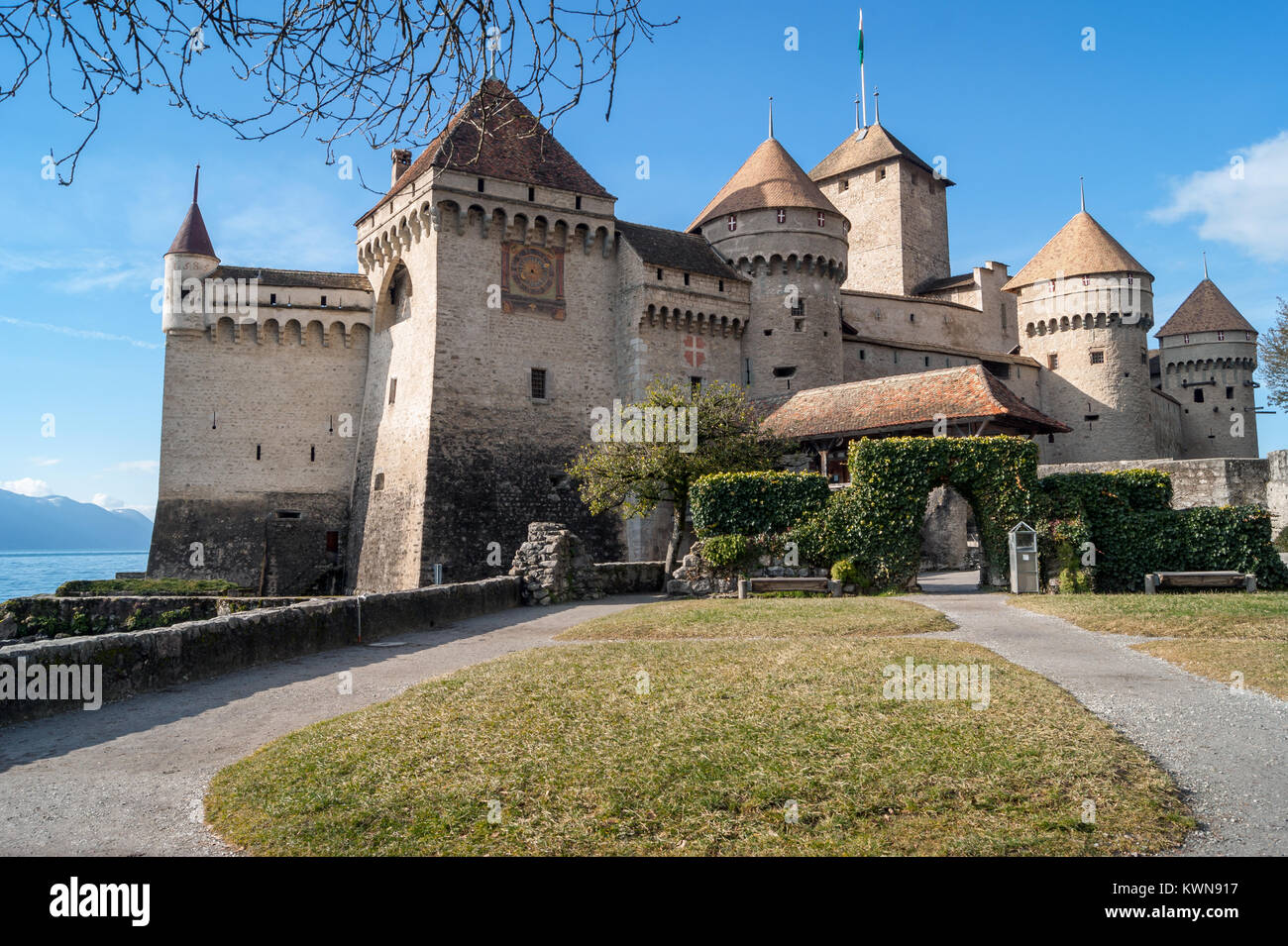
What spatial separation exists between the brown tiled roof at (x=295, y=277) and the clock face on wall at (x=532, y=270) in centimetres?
615

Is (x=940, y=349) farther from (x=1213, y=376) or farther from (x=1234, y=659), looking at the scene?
(x=1234, y=659)

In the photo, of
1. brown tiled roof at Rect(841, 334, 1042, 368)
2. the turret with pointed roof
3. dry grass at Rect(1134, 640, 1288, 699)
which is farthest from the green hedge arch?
the turret with pointed roof

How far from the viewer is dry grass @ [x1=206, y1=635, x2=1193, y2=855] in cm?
412

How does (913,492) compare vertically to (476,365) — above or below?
below

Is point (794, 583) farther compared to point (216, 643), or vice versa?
point (794, 583)

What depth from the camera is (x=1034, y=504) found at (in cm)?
1773

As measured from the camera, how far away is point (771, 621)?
1252 cm

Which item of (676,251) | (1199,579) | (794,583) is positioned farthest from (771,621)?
(676,251)

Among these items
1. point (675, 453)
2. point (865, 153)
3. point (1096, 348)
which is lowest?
point (675, 453)

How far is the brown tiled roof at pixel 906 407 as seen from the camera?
74.9 feet

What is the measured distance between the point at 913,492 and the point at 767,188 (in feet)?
61.0

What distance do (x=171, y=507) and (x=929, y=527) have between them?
24.7 metres

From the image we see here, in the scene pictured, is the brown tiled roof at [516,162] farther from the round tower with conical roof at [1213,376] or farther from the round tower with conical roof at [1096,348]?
the round tower with conical roof at [1213,376]

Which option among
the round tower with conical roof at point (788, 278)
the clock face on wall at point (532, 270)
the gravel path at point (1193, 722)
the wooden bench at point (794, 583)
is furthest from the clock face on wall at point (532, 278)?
the gravel path at point (1193, 722)
